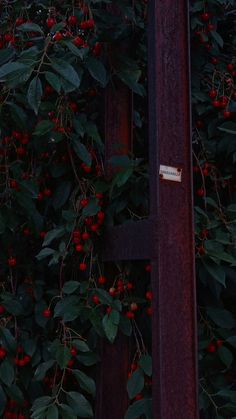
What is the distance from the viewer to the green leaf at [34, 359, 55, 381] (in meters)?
1.37

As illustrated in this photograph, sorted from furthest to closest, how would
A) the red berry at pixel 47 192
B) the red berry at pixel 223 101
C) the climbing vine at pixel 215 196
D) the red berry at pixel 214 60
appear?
the red berry at pixel 214 60, the red berry at pixel 223 101, the red berry at pixel 47 192, the climbing vine at pixel 215 196

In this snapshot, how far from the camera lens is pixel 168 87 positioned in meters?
1.18

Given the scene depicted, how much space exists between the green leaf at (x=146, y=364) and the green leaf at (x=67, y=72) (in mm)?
571

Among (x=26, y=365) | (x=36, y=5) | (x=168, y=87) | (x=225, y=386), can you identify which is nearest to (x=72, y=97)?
(x=36, y=5)

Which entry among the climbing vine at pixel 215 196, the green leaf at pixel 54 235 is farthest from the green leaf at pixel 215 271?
the green leaf at pixel 54 235

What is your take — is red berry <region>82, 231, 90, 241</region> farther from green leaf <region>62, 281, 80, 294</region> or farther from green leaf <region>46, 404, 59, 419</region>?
green leaf <region>46, 404, 59, 419</region>

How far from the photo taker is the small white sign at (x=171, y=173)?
1.14m

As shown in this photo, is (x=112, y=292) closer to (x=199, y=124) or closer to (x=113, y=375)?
(x=113, y=375)

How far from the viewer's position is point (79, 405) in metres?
1.29

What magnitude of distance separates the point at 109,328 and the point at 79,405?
17 centimetres

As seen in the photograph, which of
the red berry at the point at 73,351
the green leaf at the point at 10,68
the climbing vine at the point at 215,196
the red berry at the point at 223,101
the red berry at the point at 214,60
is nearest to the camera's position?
the green leaf at the point at 10,68

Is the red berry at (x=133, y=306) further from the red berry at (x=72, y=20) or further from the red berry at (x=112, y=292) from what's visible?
the red berry at (x=72, y=20)

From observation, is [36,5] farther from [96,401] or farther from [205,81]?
[96,401]

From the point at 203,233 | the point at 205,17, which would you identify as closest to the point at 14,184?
the point at 203,233
